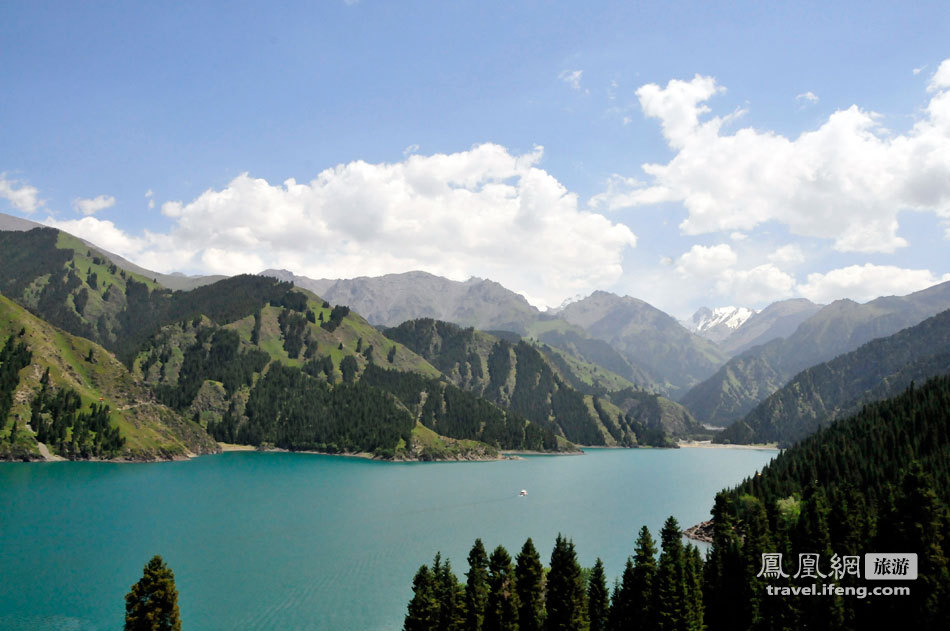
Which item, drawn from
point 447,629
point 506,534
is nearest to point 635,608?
point 447,629

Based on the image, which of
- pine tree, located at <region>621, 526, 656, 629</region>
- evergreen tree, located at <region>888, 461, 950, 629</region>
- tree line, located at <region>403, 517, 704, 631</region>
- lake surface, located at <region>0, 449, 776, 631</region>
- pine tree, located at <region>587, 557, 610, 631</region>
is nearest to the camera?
tree line, located at <region>403, 517, 704, 631</region>

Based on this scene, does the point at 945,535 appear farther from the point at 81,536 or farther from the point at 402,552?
the point at 81,536

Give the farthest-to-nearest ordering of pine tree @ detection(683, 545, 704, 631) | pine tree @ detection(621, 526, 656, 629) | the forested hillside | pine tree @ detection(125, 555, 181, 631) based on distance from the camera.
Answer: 1. pine tree @ detection(621, 526, 656, 629)
2. the forested hillside
3. pine tree @ detection(683, 545, 704, 631)
4. pine tree @ detection(125, 555, 181, 631)

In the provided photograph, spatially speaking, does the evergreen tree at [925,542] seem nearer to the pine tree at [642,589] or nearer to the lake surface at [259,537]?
the pine tree at [642,589]

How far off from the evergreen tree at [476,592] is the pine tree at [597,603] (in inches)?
510

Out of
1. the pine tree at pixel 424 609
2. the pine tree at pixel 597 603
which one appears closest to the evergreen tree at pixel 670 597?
the pine tree at pixel 597 603

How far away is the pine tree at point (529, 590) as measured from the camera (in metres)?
62.8

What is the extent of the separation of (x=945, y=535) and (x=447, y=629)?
2605 inches

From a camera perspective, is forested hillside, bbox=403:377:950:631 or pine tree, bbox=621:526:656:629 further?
pine tree, bbox=621:526:656:629

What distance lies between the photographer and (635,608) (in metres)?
64.9

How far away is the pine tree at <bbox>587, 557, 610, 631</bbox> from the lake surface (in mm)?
26050

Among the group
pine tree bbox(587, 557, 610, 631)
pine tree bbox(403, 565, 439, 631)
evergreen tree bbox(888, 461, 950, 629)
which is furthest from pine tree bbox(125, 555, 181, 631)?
evergreen tree bbox(888, 461, 950, 629)

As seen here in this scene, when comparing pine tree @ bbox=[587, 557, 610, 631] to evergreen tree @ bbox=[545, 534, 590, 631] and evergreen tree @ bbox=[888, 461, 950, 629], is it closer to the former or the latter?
evergreen tree @ bbox=[545, 534, 590, 631]

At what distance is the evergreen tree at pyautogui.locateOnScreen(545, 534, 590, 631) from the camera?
203 feet
